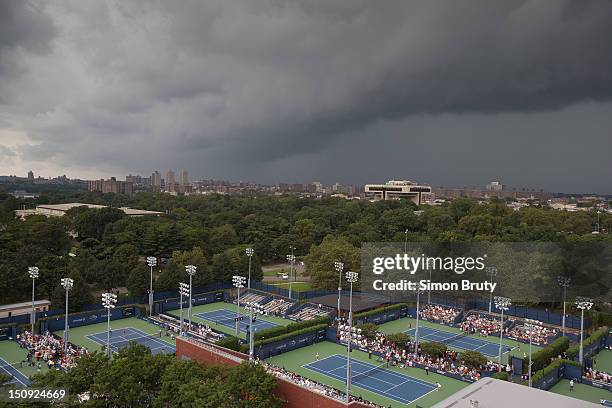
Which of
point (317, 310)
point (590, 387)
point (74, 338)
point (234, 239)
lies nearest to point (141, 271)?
point (74, 338)

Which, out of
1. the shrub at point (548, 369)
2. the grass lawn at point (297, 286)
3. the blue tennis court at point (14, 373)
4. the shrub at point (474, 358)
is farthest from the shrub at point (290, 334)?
the grass lawn at point (297, 286)

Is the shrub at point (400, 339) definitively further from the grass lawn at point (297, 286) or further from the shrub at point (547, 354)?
the grass lawn at point (297, 286)

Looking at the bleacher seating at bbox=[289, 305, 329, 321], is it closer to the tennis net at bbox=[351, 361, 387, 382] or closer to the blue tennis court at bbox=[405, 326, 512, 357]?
the blue tennis court at bbox=[405, 326, 512, 357]

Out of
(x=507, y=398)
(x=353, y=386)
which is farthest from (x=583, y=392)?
(x=507, y=398)

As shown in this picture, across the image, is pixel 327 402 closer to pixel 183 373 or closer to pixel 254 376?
pixel 254 376

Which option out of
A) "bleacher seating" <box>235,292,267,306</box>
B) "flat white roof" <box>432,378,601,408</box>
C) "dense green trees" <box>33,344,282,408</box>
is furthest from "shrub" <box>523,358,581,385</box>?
"bleacher seating" <box>235,292,267,306</box>

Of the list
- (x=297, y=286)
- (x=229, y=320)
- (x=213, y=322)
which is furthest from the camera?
(x=297, y=286)

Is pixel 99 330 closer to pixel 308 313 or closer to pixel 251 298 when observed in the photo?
pixel 251 298
